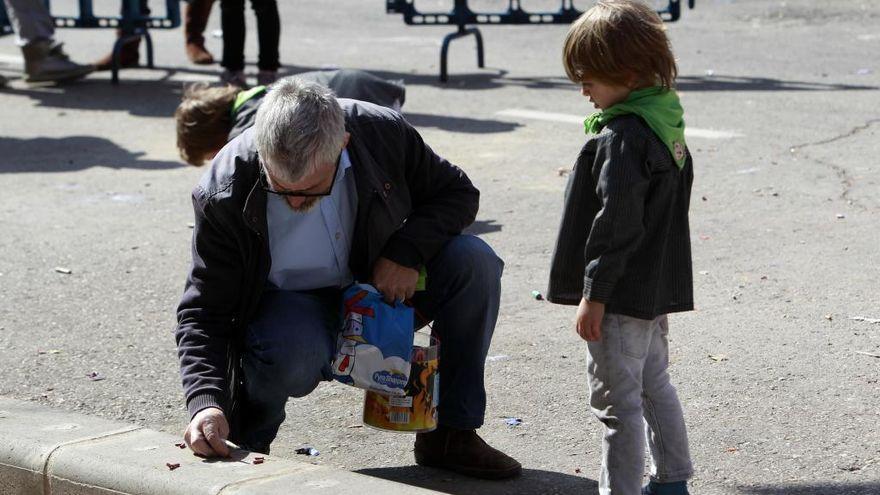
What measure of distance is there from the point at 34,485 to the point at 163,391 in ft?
2.96

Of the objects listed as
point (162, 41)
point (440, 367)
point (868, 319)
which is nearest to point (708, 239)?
point (868, 319)

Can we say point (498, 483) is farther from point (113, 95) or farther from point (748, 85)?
point (113, 95)

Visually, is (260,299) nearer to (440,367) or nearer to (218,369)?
(218,369)

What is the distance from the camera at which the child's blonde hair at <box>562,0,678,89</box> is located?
3104 mm

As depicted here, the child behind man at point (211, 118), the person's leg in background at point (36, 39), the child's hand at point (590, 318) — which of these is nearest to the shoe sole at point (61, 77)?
the person's leg in background at point (36, 39)

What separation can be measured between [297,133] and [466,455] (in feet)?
3.33

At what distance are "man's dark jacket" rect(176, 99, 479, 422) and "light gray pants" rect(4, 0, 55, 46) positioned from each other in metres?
7.16

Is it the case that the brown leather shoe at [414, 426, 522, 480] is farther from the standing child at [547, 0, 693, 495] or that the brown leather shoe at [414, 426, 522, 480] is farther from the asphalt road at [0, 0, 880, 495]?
the standing child at [547, 0, 693, 495]

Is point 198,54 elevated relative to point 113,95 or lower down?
elevated

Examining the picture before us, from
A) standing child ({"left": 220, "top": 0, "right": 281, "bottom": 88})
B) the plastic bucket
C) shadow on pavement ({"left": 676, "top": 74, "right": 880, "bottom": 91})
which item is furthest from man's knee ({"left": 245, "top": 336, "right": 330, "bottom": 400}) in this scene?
shadow on pavement ({"left": 676, "top": 74, "right": 880, "bottom": 91})

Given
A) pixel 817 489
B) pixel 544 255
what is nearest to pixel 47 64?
pixel 544 255

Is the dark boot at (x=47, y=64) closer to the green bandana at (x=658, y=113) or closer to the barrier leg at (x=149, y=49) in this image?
the barrier leg at (x=149, y=49)

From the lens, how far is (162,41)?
12914mm

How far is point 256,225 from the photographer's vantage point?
3.43 meters
